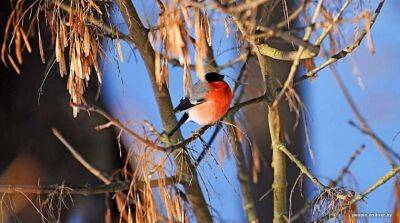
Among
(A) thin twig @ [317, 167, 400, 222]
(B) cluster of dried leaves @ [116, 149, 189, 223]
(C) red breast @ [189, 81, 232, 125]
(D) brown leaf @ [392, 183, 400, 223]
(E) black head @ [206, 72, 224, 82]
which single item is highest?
(E) black head @ [206, 72, 224, 82]

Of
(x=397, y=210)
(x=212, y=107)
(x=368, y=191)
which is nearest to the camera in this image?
(x=397, y=210)

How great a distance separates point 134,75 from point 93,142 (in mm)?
246

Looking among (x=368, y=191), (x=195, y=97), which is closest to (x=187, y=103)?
(x=195, y=97)

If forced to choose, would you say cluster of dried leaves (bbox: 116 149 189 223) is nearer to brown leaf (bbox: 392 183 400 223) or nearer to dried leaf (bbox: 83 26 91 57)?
dried leaf (bbox: 83 26 91 57)

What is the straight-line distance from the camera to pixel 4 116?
1.68 metres

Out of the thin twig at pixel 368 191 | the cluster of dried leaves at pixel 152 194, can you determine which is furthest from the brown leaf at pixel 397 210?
the cluster of dried leaves at pixel 152 194

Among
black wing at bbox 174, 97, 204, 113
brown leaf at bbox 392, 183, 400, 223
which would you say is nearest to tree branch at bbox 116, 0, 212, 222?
black wing at bbox 174, 97, 204, 113

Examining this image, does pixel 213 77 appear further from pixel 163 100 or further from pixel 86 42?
pixel 86 42

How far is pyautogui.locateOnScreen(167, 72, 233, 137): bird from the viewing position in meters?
1.09

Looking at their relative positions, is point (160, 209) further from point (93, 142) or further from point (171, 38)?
point (93, 142)

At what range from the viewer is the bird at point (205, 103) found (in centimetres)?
109

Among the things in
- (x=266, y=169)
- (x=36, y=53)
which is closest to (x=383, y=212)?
(x=266, y=169)

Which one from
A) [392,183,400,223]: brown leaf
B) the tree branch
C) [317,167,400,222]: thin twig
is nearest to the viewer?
[392,183,400,223]: brown leaf

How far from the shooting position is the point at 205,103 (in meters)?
1.11
